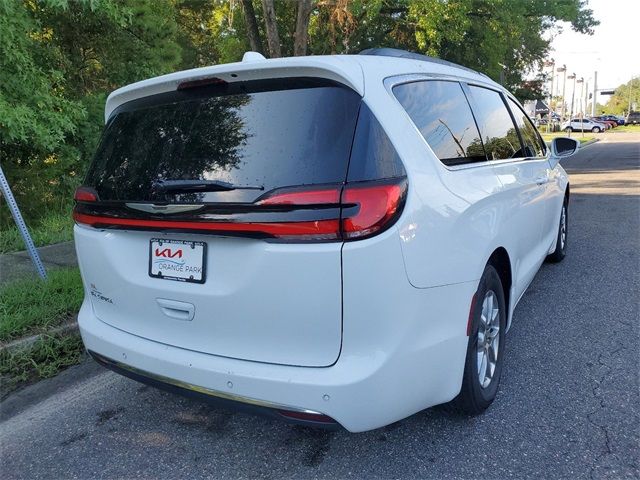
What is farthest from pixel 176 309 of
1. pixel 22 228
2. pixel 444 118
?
pixel 22 228

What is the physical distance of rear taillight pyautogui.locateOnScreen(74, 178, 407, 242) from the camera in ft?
6.57

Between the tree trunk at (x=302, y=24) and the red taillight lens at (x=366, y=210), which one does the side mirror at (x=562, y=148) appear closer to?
the red taillight lens at (x=366, y=210)

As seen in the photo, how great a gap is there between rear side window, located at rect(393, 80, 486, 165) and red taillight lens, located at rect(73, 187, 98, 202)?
1.53 meters

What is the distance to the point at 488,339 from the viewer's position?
2.96 metres

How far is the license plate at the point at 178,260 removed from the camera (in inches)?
89.0

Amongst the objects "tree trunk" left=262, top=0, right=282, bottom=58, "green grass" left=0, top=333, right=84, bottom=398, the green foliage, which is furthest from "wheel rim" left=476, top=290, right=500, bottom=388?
"tree trunk" left=262, top=0, right=282, bottom=58

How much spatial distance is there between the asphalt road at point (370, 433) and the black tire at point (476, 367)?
0.36 feet

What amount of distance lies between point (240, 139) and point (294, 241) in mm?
524

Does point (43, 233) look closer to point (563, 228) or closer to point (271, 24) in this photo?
point (563, 228)

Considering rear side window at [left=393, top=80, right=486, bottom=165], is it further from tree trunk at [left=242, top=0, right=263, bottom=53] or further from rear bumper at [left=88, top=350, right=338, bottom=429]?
tree trunk at [left=242, top=0, right=263, bottom=53]

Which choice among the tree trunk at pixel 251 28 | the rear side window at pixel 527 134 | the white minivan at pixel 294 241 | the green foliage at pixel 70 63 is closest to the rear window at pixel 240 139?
the white minivan at pixel 294 241

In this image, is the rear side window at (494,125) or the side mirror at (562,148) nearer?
the rear side window at (494,125)

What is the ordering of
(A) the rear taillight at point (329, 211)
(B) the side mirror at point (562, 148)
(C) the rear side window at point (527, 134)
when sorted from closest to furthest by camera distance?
1. (A) the rear taillight at point (329, 211)
2. (C) the rear side window at point (527, 134)
3. (B) the side mirror at point (562, 148)

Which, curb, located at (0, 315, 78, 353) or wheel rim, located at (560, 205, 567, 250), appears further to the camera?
wheel rim, located at (560, 205, 567, 250)
